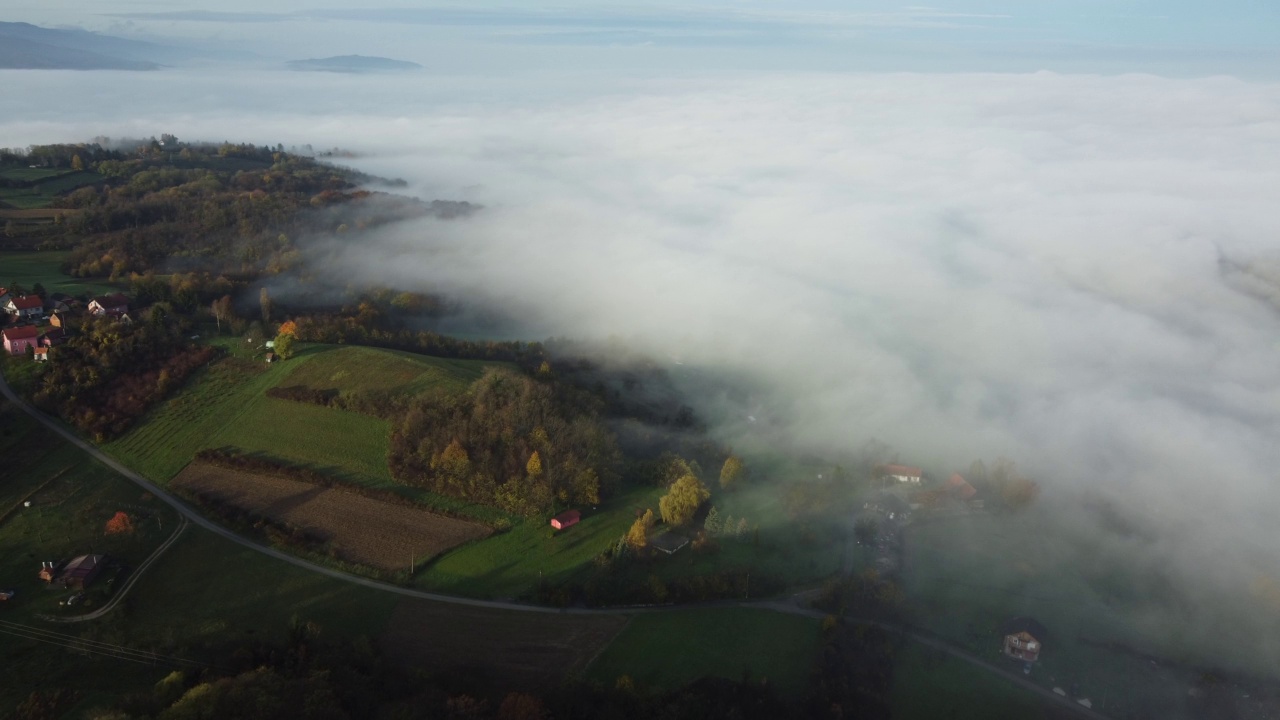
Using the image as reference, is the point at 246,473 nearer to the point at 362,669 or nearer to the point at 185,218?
the point at 362,669

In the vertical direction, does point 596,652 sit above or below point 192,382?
below

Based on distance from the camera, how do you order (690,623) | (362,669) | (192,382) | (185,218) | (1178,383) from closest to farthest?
1. (362,669)
2. (690,623)
3. (192,382)
4. (1178,383)
5. (185,218)

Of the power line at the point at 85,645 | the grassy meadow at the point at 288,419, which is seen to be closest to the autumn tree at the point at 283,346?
the grassy meadow at the point at 288,419

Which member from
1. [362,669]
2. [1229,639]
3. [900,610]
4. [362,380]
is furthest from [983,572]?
[362,380]

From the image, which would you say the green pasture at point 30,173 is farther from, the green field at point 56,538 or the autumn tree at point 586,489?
the autumn tree at point 586,489

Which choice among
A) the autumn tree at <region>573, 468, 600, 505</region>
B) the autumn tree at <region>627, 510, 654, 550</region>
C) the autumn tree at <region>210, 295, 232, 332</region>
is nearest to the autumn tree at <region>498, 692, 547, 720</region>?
the autumn tree at <region>627, 510, 654, 550</region>

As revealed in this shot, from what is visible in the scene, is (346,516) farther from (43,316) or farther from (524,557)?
(43,316)

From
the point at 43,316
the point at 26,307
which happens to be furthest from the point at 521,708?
the point at 26,307
